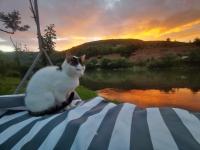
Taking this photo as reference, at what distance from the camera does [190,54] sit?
7477 millimetres

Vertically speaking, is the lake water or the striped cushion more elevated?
the striped cushion

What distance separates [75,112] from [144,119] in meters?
0.50

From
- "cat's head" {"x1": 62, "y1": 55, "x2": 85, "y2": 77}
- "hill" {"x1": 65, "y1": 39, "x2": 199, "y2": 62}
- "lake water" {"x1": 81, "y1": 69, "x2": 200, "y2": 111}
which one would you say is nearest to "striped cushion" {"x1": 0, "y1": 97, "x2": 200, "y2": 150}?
"cat's head" {"x1": 62, "y1": 55, "x2": 85, "y2": 77}

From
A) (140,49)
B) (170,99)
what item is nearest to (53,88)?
(170,99)

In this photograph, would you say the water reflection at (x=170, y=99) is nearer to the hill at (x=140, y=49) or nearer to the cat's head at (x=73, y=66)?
the hill at (x=140, y=49)

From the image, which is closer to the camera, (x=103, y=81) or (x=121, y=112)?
(x=121, y=112)

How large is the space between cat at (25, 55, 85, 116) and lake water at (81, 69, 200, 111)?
247 centimetres

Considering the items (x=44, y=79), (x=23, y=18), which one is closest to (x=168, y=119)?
(x=44, y=79)

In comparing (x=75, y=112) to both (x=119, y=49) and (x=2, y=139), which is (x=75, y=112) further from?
(x=119, y=49)

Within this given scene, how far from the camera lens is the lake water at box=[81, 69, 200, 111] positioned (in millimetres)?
4660

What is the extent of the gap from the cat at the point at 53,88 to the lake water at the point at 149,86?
2472 mm

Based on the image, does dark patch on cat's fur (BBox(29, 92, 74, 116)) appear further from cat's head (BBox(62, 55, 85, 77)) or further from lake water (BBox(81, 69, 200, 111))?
lake water (BBox(81, 69, 200, 111))

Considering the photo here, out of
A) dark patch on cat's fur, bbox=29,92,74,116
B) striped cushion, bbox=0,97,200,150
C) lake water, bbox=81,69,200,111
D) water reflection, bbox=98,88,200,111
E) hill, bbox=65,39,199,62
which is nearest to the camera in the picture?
striped cushion, bbox=0,97,200,150

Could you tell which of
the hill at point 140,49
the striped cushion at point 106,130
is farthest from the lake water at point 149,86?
the striped cushion at point 106,130
